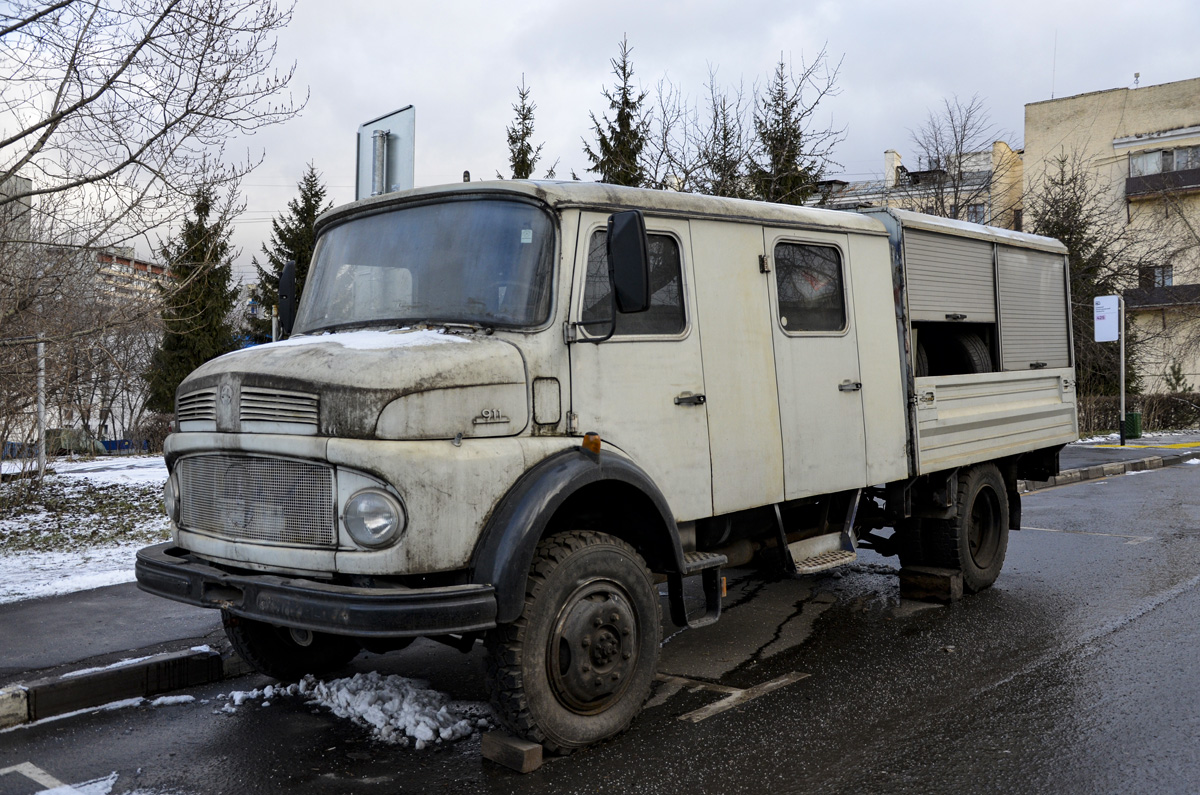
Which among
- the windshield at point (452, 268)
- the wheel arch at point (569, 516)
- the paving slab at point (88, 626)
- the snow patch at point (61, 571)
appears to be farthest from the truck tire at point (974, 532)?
the snow patch at point (61, 571)

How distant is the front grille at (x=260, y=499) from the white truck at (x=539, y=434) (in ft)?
0.04

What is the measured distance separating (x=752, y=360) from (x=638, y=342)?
885mm

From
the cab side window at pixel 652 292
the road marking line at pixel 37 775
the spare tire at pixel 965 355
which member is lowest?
the road marking line at pixel 37 775

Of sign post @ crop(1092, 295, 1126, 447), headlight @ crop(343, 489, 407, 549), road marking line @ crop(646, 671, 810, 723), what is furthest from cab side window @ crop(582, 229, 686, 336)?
sign post @ crop(1092, 295, 1126, 447)

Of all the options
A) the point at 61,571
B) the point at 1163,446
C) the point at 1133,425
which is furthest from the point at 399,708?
the point at 1133,425

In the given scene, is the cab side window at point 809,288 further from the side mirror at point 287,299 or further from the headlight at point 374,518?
the side mirror at point 287,299

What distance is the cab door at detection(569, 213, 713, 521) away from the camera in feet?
14.5

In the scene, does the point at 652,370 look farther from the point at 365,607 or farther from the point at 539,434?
the point at 365,607

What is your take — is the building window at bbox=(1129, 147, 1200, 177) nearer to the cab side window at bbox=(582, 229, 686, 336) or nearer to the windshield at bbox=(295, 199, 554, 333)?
the cab side window at bbox=(582, 229, 686, 336)

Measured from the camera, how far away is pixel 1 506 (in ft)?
36.0

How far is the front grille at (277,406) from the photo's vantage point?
3881 mm

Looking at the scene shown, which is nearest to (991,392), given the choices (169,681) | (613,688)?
(613,688)

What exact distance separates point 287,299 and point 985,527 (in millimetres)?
5421

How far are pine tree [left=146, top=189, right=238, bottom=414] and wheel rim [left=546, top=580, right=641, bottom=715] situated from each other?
21.0 feet
